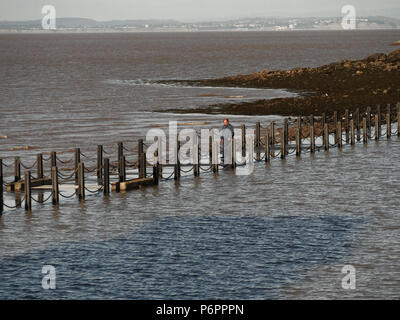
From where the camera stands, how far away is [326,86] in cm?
7856

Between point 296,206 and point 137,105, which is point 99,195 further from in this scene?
point 137,105

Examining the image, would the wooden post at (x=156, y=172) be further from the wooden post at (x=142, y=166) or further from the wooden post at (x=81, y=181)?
the wooden post at (x=81, y=181)

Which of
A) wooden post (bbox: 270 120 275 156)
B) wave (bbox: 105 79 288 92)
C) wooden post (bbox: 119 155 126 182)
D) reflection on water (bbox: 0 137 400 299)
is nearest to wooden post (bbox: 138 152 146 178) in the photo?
reflection on water (bbox: 0 137 400 299)

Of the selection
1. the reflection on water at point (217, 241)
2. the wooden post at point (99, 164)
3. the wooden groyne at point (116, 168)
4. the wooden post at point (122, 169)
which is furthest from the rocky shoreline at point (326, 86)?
the wooden post at point (122, 169)

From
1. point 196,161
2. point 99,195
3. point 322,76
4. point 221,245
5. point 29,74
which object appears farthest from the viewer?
point 29,74

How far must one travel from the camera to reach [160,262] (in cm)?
2128

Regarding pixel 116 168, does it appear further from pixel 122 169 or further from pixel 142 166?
pixel 122 169

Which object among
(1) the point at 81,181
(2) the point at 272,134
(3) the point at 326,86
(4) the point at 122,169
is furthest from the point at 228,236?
(3) the point at 326,86

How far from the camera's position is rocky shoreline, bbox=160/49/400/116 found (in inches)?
2381

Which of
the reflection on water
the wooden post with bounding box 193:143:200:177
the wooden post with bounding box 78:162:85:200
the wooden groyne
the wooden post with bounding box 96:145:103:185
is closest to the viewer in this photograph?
the reflection on water

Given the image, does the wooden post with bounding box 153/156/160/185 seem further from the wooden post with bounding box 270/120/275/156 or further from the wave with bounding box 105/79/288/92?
the wave with bounding box 105/79/288/92

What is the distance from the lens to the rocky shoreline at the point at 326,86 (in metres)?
60.5

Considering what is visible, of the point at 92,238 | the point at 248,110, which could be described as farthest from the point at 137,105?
the point at 92,238
